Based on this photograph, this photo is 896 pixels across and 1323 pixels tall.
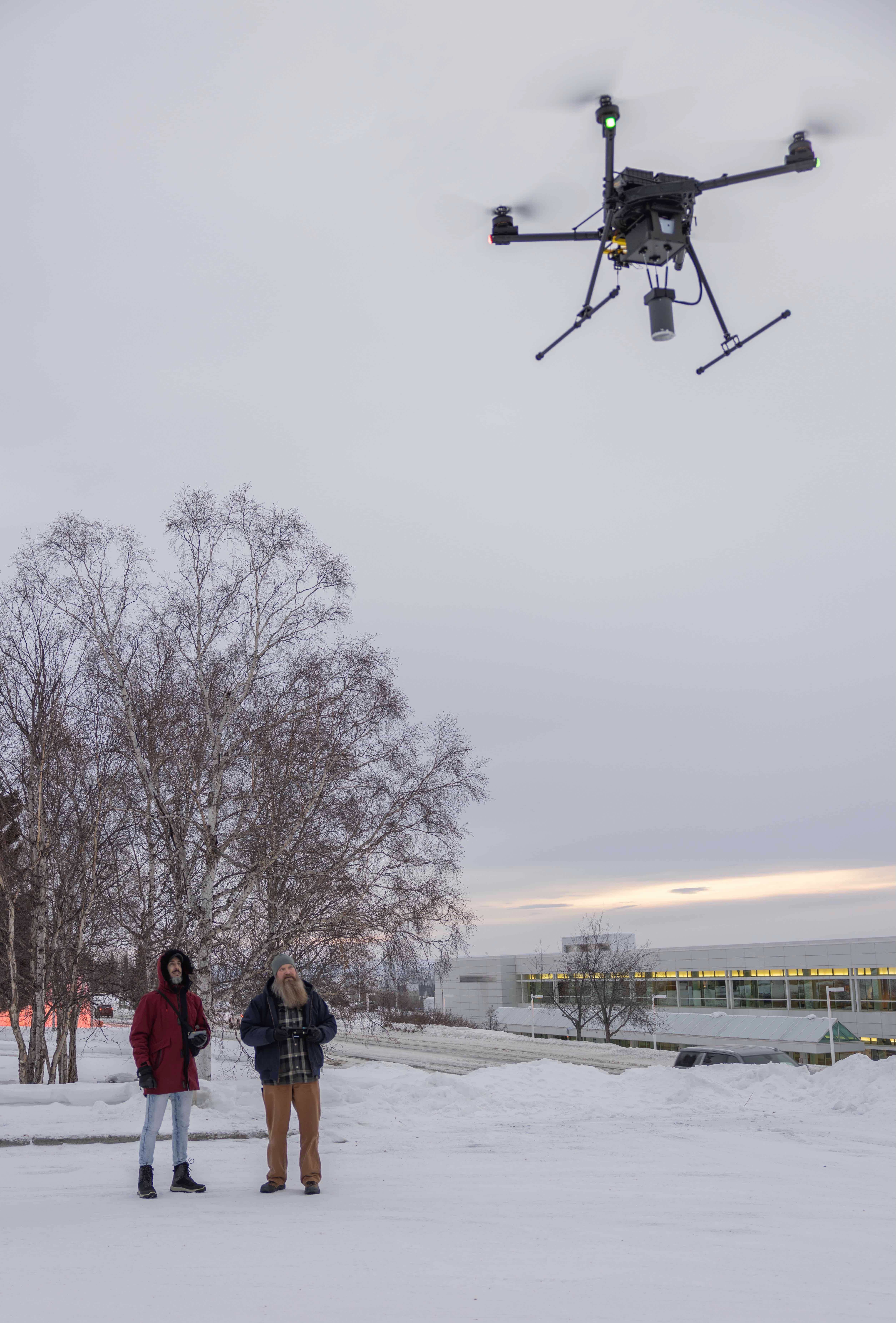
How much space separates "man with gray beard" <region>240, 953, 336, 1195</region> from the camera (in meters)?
6.98

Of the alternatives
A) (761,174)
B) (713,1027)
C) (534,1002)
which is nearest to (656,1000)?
(534,1002)

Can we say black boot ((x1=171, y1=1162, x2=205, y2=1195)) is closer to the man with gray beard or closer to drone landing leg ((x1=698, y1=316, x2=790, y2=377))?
the man with gray beard

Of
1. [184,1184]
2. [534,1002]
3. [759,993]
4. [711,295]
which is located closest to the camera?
[184,1184]

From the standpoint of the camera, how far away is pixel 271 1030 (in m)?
7.04

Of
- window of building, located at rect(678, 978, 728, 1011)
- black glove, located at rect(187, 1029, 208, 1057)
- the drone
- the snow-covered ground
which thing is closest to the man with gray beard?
black glove, located at rect(187, 1029, 208, 1057)

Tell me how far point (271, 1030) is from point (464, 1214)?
67.4 inches

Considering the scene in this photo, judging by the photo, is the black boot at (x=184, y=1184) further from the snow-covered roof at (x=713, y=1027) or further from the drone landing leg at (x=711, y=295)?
the snow-covered roof at (x=713, y=1027)

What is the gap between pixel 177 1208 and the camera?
21.0 ft

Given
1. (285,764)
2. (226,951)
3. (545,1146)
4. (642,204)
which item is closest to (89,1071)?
(226,951)

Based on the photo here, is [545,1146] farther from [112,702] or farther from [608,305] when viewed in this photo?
[112,702]

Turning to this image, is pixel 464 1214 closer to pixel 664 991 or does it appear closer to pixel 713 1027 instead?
pixel 713 1027

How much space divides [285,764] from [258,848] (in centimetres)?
148

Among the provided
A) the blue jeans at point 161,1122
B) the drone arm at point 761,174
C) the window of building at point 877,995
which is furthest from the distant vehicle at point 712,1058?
the window of building at point 877,995

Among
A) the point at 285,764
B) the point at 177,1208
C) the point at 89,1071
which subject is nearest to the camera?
the point at 177,1208
